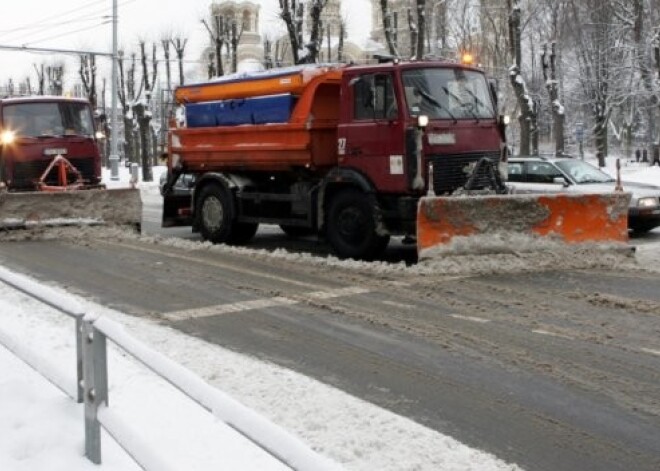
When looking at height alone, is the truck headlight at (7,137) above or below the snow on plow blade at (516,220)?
above

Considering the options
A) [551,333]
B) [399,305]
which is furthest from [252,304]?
[551,333]

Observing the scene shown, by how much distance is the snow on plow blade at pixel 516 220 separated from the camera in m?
9.95

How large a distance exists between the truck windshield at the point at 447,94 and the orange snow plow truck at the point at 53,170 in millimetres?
6118

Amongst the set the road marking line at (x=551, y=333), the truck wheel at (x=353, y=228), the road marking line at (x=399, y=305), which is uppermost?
the truck wheel at (x=353, y=228)

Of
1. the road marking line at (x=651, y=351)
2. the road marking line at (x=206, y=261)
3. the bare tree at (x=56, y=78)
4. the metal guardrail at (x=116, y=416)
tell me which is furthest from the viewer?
the bare tree at (x=56, y=78)

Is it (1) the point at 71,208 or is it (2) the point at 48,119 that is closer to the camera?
(1) the point at 71,208

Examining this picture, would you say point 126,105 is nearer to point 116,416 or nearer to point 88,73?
point 88,73

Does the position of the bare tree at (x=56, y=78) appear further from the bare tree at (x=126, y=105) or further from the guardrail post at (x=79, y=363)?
the guardrail post at (x=79, y=363)

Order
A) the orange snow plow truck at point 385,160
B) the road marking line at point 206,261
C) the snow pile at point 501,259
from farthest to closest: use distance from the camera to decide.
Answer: the orange snow plow truck at point 385,160 → the snow pile at point 501,259 → the road marking line at point 206,261

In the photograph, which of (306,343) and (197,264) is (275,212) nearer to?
(197,264)

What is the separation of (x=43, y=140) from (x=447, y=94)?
27.4 ft

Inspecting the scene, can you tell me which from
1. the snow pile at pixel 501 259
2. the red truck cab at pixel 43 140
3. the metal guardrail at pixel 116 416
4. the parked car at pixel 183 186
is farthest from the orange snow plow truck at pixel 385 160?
the metal guardrail at pixel 116 416

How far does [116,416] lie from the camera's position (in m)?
3.40

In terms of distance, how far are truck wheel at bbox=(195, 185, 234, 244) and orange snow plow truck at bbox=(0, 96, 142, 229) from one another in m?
1.30
